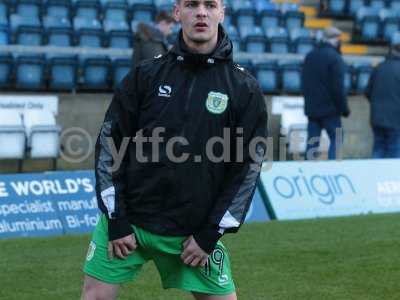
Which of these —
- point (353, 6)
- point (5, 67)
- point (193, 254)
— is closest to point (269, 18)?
point (353, 6)

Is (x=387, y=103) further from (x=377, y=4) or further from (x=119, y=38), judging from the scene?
(x=377, y=4)

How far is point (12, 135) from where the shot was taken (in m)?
13.0

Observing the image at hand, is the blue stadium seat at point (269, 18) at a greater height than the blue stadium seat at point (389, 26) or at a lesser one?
greater

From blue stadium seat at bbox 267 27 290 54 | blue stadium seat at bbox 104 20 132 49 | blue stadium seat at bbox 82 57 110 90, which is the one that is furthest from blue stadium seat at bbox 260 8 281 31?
blue stadium seat at bbox 82 57 110 90

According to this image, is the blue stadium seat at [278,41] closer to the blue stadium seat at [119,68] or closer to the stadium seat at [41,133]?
the blue stadium seat at [119,68]

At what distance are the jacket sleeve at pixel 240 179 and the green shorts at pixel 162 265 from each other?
126 millimetres

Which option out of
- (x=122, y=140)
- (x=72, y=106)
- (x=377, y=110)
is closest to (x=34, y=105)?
(x=72, y=106)

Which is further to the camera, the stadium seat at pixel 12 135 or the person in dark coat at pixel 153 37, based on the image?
the stadium seat at pixel 12 135

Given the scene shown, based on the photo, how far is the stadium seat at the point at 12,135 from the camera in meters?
12.9

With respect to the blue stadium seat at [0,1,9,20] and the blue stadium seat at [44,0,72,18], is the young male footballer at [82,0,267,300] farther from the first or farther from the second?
the blue stadium seat at [44,0,72,18]

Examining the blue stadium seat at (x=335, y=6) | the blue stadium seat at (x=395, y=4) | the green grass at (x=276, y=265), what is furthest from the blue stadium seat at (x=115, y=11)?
the green grass at (x=276, y=265)

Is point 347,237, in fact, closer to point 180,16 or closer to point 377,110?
point 377,110

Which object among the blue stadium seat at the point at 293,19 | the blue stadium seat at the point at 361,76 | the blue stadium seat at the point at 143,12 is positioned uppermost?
the blue stadium seat at the point at 143,12

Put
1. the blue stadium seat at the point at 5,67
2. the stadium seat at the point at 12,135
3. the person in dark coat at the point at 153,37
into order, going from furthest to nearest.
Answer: the blue stadium seat at the point at 5,67, the stadium seat at the point at 12,135, the person in dark coat at the point at 153,37
